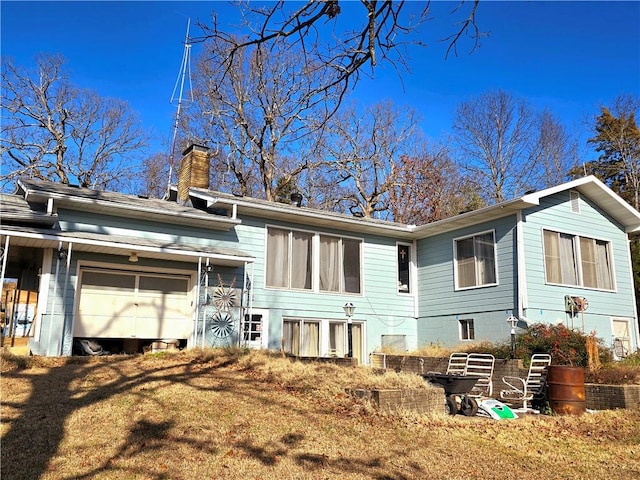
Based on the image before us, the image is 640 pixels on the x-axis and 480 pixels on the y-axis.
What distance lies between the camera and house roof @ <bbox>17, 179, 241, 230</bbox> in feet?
37.2

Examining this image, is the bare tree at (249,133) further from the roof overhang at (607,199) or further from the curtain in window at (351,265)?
the roof overhang at (607,199)

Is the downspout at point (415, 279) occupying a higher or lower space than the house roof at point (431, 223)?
lower

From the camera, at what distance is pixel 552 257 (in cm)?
1429

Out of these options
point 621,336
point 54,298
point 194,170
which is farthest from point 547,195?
point 54,298

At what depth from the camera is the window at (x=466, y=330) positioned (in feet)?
47.3

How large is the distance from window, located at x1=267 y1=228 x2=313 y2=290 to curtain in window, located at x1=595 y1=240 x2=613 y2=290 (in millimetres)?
8265

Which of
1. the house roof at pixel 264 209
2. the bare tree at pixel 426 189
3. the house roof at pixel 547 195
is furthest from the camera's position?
the bare tree at pixel 426 189

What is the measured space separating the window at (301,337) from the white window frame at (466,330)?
12.8 feet

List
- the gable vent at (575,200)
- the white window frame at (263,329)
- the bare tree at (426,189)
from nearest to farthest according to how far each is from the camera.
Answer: the white window frame at (263,329), the gable vent at (575,200), the bare tree at (426,189)

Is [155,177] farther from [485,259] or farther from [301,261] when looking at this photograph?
[485,259]

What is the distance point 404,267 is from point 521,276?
4.25 meters

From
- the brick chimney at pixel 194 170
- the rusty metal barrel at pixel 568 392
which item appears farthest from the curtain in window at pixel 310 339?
the rusty metal barrel at pixel 568 392

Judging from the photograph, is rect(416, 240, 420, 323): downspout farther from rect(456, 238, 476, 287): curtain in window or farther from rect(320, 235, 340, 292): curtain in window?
rect(320, 235, 340, 292): curtain in window

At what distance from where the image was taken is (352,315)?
14586 mm
